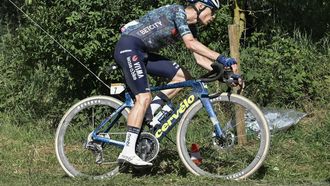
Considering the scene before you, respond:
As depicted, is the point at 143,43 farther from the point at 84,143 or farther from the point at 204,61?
the point at 84,143

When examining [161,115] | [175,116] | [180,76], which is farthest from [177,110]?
[180,76]

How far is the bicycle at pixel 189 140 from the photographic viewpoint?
19.6 ft

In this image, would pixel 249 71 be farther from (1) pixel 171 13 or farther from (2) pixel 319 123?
(1) pixel 171 13

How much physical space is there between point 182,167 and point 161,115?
69 centimetres

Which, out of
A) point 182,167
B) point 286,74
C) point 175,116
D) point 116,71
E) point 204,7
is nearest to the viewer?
point 204,7

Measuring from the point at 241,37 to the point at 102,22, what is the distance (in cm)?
249

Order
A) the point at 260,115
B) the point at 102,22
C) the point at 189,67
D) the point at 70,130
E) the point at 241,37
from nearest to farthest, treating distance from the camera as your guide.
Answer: the point at 260,115, the point at 70,130, the point at 102,22, the point at 189,67, the point at 241,37

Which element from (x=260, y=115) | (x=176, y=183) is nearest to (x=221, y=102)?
(x=260, y=115)

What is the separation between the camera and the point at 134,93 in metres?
6.00

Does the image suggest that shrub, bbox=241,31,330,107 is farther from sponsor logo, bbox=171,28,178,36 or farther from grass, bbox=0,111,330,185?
sponsor logo, bbox=171,28,178,36

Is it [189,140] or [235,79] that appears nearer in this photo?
[235,79]

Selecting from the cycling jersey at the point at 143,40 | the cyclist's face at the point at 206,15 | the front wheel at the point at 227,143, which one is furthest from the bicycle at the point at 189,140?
the cyclist's face at the point at 206,15

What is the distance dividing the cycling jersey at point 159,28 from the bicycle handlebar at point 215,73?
47 centimetres

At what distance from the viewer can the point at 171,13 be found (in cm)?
594
